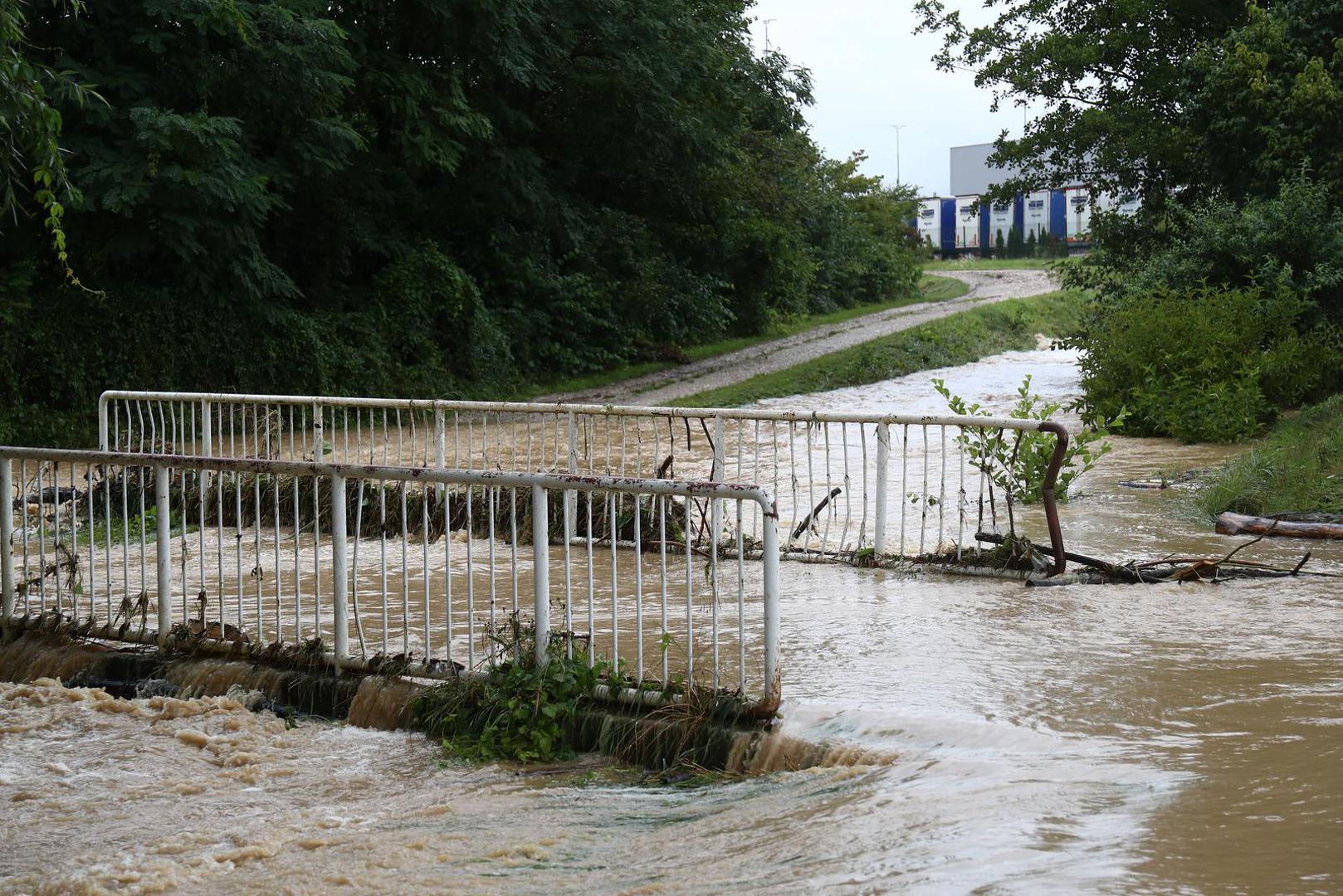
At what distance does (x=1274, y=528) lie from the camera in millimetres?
11305

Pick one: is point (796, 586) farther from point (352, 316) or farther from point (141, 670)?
point (352, 316)

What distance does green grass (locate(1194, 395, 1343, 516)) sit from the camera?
42.0 ft

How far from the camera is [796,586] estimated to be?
9.83m

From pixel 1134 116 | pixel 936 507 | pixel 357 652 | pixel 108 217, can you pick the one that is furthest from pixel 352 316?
pixel 357 652

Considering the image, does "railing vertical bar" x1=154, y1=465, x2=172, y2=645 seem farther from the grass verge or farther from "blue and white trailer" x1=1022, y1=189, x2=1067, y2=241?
"blue and white trailer" x1=1022, y1=189, x2=1067, y2=241

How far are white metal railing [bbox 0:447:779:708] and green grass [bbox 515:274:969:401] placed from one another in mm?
13319

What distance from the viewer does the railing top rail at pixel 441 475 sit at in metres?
6.16

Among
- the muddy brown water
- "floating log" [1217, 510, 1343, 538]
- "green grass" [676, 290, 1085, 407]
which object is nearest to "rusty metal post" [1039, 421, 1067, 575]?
the muddy brown water

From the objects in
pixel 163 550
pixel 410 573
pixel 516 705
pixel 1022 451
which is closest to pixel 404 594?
pixel 516 705

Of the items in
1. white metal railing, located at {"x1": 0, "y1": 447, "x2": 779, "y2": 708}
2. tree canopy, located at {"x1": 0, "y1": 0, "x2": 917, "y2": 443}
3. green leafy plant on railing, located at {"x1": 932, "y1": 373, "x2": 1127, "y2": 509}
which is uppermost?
tree canopy, located at {"x1": 0, "y1": 0, "x2": 917, "y2": 443}

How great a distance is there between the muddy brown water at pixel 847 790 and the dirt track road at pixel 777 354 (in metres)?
17.2

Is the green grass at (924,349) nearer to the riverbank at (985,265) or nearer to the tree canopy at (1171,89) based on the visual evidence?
the tree canopy at (1171,89)

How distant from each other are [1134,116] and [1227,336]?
8180mm

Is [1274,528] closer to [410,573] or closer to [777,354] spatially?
[410,573]
